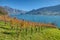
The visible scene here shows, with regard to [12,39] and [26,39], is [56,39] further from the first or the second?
[12,39]

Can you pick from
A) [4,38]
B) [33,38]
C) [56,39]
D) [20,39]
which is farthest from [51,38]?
[4,38]

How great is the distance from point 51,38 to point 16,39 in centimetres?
234

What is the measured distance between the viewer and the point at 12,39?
11797 mm

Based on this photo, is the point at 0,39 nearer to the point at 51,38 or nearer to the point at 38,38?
the point at 38,38

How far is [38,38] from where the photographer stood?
40.3 ft

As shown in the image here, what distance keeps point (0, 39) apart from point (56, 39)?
3.55 m

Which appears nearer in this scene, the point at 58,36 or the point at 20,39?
the point at 20,39

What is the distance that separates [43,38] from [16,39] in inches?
72.5

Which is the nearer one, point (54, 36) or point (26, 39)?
point (26, 39)

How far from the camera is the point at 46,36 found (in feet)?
41.9

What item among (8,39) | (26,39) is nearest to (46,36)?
(26,39)

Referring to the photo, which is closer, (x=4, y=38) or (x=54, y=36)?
(x=4, y=38)

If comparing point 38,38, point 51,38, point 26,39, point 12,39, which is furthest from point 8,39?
point 51,38

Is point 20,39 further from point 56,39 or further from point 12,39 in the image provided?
point 56,39
